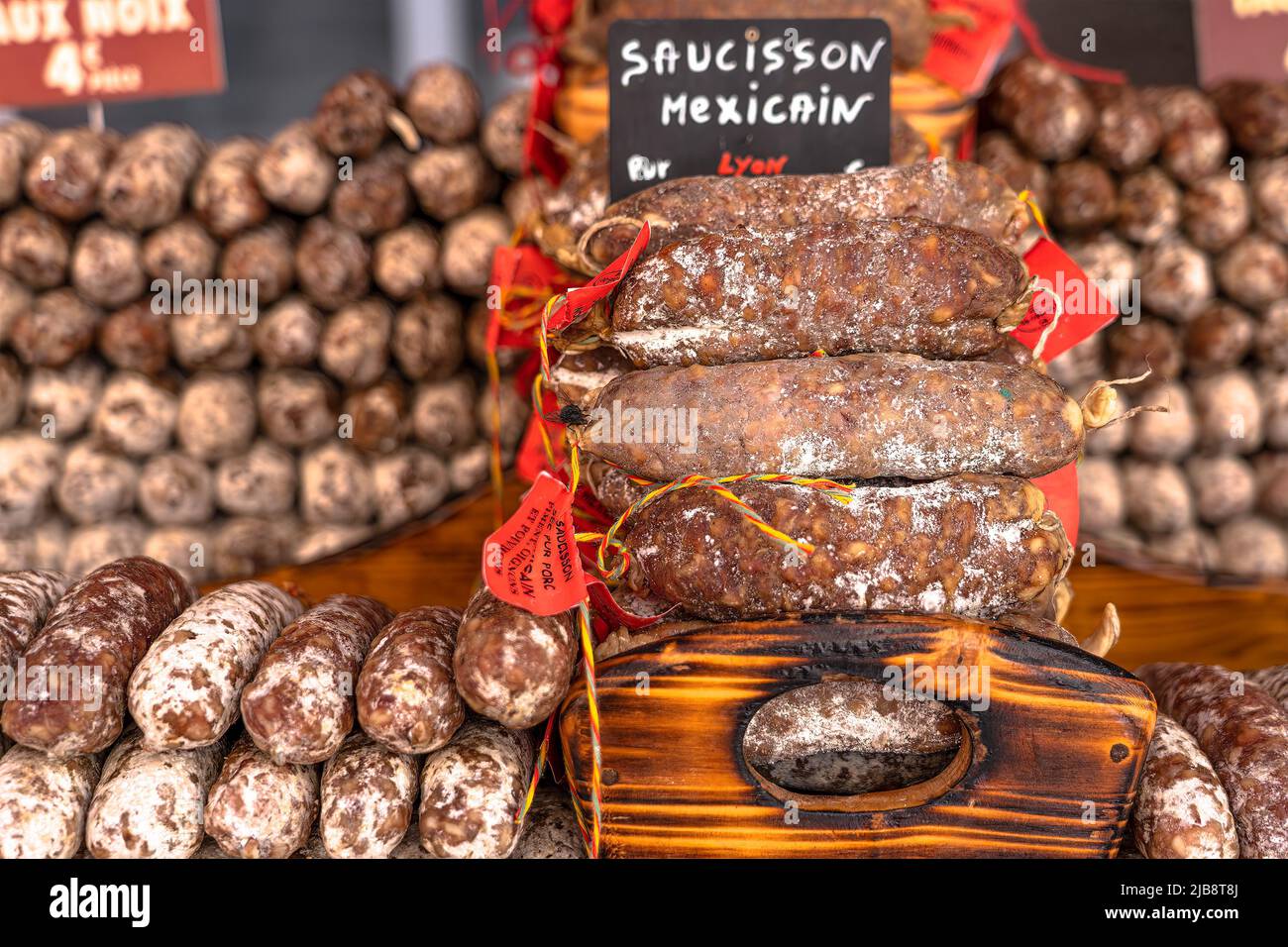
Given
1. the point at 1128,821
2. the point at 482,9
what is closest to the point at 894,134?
the point at 1128,821

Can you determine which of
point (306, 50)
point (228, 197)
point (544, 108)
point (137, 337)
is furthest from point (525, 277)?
point (306, 50)

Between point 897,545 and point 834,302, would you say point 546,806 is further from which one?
point 834,302

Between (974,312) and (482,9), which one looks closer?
(974,312)

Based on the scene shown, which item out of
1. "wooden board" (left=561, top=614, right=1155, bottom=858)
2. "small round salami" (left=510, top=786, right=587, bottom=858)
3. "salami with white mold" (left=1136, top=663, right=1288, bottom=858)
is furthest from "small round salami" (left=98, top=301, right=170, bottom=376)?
"salami with white mold" (left=1136, top=663, right=1288, bottom=858)

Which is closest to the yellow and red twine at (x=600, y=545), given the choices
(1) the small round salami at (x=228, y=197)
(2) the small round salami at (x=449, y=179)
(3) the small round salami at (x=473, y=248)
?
(3) the small round salami at (x=473, y=248)

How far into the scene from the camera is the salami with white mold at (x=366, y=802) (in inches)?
52.3

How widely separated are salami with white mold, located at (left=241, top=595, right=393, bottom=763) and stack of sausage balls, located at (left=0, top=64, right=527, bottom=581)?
4.59 feet

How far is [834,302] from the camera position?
142cm

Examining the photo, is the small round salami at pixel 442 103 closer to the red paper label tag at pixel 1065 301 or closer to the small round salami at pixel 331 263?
the small round salami at pixel 331 263

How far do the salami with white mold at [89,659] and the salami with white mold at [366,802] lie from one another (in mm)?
311

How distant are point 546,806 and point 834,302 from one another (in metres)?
0.87

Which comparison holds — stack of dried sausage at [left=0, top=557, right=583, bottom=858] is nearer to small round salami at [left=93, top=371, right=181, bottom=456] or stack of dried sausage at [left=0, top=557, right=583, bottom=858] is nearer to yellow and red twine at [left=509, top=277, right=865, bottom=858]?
yellow and red twine at [left=509, top=277, right=865, bottom=858]
